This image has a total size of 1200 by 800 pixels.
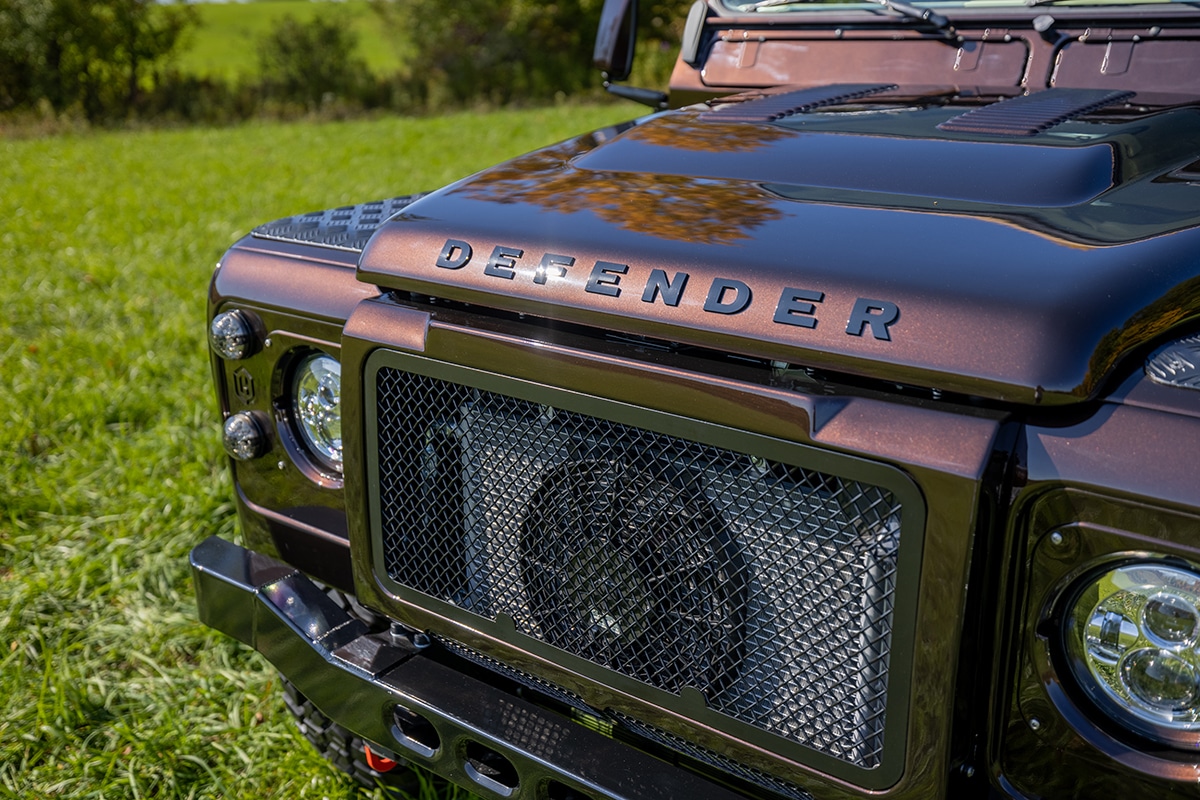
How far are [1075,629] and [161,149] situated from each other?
13.9 meters

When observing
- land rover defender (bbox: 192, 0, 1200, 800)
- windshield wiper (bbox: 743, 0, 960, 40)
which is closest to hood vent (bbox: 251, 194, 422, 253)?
land rover defender (bbox: 192, 0, 1200, 800)

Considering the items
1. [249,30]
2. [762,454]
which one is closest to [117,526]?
[762,454]

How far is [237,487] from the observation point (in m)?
2.24

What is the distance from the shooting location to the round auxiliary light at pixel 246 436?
2.09m

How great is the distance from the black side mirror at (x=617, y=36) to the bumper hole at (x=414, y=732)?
1.88 metres

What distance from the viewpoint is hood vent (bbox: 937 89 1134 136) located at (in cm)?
175

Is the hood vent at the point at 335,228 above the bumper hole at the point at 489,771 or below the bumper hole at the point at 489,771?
above

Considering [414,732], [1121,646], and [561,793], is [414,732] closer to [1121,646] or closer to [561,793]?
[561,793]

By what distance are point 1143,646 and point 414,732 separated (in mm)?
1192

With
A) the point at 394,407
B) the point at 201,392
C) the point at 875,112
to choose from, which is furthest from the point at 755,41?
the point at 201,392

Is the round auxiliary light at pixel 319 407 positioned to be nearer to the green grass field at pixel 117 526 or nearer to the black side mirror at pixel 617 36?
the green grass field at pixel 117 526

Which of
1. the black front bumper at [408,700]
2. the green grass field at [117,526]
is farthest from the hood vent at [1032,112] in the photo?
the green grass field at [117,526]

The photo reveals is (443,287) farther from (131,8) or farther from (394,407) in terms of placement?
(131,8)

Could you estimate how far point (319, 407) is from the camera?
6.66 ft
